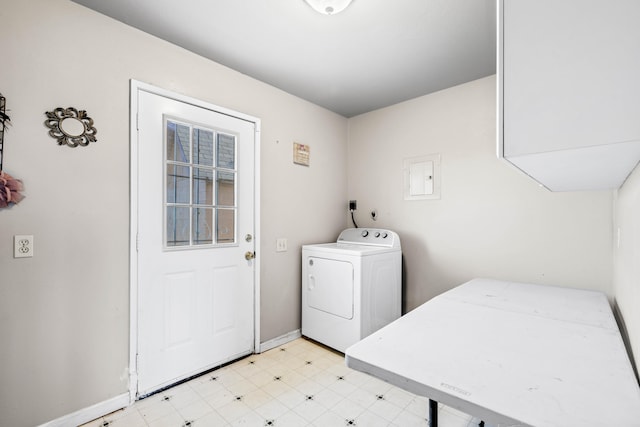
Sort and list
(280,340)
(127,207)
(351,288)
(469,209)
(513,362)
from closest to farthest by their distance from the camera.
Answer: (513,362) < (127,207) < (351,288) < (469,209) < (280,340)

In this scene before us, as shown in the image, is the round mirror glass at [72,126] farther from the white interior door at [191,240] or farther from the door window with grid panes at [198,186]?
the door window with grid panes at [198,186]

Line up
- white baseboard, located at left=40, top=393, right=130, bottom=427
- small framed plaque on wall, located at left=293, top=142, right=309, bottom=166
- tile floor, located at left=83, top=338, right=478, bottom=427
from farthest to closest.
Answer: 1. small framed plaque on wall, located at left=293, top=142, right=309, bottom=166
2. tile floor, located at left=83, top=338, right=478, bottom=427
3. white baseboard, located at left=40, top=393, right=130, bottom=427

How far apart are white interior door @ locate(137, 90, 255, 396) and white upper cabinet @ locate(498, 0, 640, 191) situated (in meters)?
2.03

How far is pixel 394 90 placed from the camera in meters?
2.82

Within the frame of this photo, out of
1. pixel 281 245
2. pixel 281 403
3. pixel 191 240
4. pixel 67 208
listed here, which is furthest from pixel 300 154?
pixel 281 403

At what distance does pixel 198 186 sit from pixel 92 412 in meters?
1.55

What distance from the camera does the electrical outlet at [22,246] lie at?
1.54 metres

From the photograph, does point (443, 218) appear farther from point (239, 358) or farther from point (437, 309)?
point (239, 358)

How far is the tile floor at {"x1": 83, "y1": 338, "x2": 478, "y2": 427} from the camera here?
176 centimetres

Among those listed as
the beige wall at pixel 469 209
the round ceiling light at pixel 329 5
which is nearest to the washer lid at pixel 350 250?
the beige wall at pixel 469 209

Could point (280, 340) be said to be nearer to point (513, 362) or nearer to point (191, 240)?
point (191, 240)

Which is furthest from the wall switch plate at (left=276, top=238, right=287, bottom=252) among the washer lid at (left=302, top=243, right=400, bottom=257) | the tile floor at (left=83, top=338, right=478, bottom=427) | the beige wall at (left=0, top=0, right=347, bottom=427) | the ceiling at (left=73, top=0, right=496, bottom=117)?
the ceiling at (left=73, top=0, right=496, bottom=117)

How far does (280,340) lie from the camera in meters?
2.82

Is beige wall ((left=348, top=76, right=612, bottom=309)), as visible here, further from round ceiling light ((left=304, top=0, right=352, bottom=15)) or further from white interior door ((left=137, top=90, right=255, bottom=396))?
white interior door ((left=137, top=90, right=255, bottom=396))
